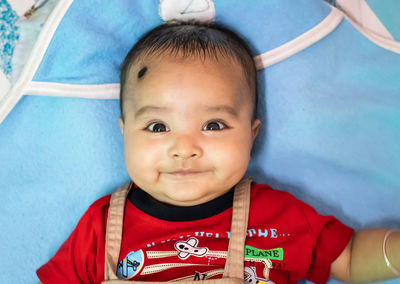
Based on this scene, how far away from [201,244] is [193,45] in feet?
1.81

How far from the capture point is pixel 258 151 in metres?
1.42

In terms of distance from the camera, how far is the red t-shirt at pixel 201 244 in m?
1.18

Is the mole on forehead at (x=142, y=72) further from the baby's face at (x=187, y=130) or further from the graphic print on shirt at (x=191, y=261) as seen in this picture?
the graphic print on shirt at (x=191, y=261)

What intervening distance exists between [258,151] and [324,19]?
46 centimetres

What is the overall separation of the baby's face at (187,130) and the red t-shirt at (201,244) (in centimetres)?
9

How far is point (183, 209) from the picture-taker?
1.24 meters

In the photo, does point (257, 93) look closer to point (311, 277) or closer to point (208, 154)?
point (208, 154)

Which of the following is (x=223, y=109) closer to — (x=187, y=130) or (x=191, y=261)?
(x=187, y=130)

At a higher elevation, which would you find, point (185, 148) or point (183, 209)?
point (185, 148)

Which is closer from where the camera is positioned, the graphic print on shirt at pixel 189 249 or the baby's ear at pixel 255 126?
the graphic print on shirt at pixel 189 249

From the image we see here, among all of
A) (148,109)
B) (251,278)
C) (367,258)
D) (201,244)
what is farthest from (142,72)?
(367,258)

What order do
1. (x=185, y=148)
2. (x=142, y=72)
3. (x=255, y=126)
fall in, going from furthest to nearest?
(x=255, y=126) < (x=142, y=72) < (x=185, y=148)

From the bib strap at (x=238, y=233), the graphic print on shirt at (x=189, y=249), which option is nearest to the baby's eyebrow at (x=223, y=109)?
the bib strap at (x=238, y=233)

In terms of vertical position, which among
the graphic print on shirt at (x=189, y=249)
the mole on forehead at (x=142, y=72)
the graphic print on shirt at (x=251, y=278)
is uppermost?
the mole on forehead at (x=142, y=72)
